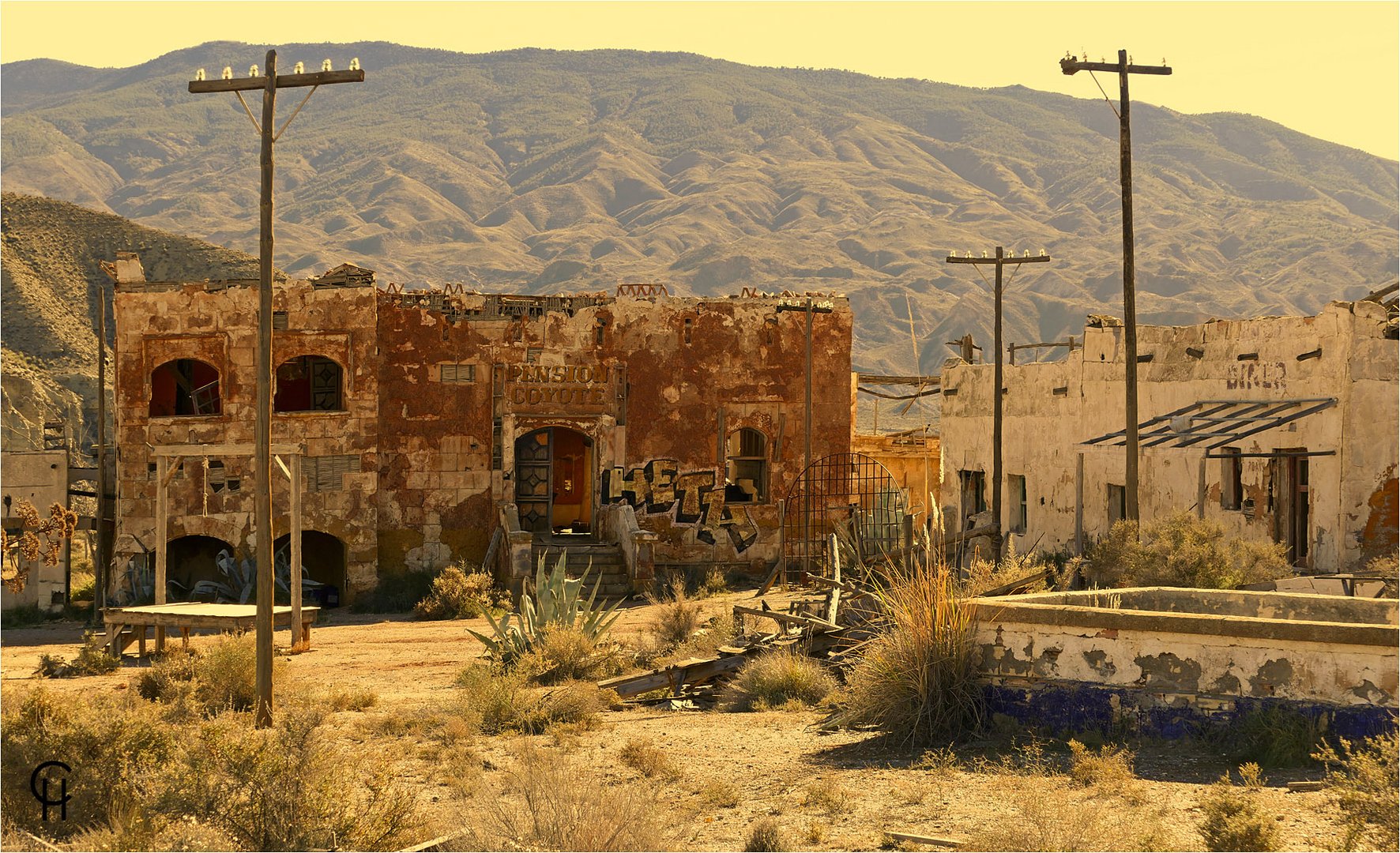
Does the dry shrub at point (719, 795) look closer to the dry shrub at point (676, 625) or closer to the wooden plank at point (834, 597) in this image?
the wooden plank at point (834, 597)

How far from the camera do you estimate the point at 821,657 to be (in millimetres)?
16500

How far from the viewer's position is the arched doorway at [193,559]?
31047mm

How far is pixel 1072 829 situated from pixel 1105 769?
1642 mm

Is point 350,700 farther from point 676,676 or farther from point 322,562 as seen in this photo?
point 322,562

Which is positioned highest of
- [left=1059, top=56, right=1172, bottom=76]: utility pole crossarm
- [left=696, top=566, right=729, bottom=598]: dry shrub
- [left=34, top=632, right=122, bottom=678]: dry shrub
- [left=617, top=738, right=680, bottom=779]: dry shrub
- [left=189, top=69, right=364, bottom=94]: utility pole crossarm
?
[left=1059, top=56, right=1172, bottom=76]: utility pole crossarm

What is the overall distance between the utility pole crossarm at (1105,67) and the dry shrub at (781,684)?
10.1 m

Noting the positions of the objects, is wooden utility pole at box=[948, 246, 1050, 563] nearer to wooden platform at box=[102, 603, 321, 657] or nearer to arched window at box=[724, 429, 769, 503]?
arched window at box=[724, 429, 769, 503]

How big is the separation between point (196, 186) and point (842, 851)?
192 metres

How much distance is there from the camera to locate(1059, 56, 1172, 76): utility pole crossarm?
21.2m

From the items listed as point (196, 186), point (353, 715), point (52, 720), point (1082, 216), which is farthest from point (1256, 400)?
point (196, 186)

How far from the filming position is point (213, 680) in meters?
16.1

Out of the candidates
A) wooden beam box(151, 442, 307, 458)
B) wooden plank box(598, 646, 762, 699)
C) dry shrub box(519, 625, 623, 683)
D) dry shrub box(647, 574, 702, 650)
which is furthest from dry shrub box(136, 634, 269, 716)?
wooden beam box(151, 442, 307, 458)

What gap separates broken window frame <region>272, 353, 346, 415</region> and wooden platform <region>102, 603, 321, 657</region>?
8.52 meters

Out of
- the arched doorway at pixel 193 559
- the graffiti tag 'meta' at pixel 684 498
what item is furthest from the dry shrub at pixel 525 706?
the arched doorway at pixel 193 559
